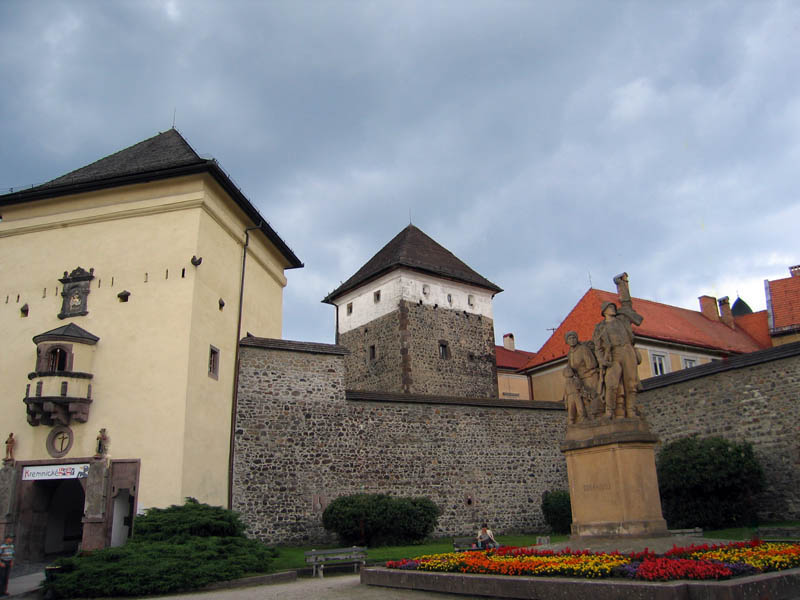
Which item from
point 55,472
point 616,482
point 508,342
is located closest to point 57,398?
point 55,472

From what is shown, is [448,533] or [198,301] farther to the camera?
[448,533]

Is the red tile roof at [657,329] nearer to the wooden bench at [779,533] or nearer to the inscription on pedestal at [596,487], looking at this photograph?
the wooden bench at [779,533]

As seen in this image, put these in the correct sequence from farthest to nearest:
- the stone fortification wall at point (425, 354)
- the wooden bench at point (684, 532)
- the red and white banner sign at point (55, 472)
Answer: the stone fortification wall at point (425, 354) → the red and white banner sign at point (55, 472) → the wooden bench at point (684, 532)

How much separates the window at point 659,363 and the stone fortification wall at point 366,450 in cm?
905

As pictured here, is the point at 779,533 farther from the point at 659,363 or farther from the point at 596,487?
the point at 659,363

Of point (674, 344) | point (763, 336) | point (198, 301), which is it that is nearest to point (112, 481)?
point (198, 301)

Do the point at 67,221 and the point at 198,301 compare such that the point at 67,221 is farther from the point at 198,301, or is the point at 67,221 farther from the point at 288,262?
the point at 288,262

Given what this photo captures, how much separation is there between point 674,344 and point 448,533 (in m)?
16.1

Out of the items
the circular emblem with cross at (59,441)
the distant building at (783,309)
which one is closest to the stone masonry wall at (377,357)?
the circular emblem with cross at (59,441)

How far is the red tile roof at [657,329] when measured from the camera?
30109 mm

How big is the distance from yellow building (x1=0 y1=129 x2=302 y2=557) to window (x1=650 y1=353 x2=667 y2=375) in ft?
61.6

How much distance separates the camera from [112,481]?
1514cm

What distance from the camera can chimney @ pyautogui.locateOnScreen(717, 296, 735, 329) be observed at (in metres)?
36.0

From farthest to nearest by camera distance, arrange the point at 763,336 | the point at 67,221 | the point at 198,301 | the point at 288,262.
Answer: the point at 763,336 < the point at 288,262 < the point at 67,221 < the point at 198,301
